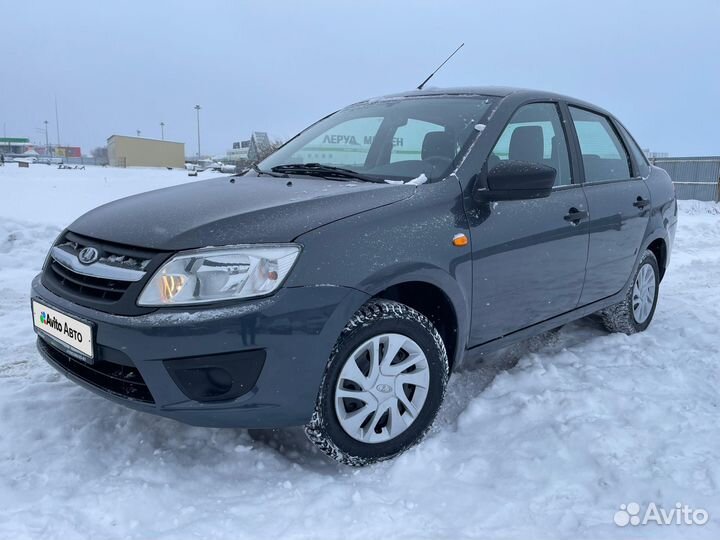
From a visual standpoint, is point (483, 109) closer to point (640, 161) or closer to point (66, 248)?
point (640, 161)

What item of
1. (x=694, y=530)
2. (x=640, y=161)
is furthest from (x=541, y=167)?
(x=640, y=161)

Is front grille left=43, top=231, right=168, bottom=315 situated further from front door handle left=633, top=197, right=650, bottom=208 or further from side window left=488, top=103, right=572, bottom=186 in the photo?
front door handle left=633, top=197, right=650, bottom=208

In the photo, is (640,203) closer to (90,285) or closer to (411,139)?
(411,139)

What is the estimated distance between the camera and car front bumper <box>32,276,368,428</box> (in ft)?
6.48

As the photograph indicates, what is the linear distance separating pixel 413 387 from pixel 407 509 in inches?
20.6

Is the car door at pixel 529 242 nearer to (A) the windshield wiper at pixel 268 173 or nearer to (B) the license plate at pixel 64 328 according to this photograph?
(A) the windshield wiper at pixel 268 173

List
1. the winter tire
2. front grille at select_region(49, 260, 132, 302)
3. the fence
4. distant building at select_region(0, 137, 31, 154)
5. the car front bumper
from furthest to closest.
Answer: distant building at select_region(0, 137, 31, 154)
the fence
the winter tire
front grille at select_region(49, 260, 132, 302)
the car front bumper

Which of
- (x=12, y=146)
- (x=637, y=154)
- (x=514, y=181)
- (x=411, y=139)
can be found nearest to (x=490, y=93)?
(x=411, y=139)

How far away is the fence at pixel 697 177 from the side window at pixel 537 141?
54.8 feet

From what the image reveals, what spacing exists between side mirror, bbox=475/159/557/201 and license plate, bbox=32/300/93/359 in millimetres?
1724

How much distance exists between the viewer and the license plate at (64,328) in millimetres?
2135

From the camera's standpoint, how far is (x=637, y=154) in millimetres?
4148

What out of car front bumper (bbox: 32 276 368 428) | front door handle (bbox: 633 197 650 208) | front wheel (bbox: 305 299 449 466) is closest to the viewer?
car front bumper (bbox: 32 276 368 428)

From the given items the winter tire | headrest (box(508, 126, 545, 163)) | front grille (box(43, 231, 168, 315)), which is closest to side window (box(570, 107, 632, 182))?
headrest (box(508, 126, 545, 163))
